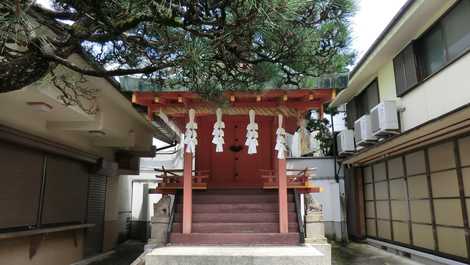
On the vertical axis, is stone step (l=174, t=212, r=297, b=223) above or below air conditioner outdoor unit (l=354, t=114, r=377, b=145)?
below

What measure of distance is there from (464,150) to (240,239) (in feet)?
14.9

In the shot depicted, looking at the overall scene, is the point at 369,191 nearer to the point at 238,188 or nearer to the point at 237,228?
the point at 238,188

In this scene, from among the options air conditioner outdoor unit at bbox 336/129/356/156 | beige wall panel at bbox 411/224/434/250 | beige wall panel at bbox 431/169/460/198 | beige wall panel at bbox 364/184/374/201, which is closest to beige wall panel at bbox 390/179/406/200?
beige wall panel at bbox 411/224/434/250

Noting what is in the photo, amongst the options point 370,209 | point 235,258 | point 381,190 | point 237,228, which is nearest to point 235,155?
point 237,228

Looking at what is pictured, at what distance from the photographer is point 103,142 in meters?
10.1

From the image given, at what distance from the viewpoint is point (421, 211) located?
8.63 m

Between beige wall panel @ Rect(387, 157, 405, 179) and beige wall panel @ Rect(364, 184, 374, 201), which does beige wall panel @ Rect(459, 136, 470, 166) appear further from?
beige wall panel @ Rect(364, 184, 374, 201)

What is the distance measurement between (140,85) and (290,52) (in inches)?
154

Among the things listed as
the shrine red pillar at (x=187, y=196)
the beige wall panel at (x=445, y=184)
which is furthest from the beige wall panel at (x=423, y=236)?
the shrine red pillar at (x=187, y=196)

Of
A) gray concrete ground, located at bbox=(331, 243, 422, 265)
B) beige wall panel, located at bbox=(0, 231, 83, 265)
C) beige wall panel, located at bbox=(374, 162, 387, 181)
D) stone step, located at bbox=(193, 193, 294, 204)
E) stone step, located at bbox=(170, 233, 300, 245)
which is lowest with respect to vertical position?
gray concrete ground, located at bbox=(331, 243, 422, 265)

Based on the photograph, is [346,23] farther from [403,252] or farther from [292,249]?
[403,252]

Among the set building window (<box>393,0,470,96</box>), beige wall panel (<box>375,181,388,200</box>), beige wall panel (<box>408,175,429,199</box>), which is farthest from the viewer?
beige wall panel (<box>375,181,388,200</box>)

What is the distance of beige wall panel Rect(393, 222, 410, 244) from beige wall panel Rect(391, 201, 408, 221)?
0.16m

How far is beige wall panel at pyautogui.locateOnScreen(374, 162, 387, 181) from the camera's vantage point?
36.0 ft
